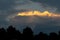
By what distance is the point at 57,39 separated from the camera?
63125mm

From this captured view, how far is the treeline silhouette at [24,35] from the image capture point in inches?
2495

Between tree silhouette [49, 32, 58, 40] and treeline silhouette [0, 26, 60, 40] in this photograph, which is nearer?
tree silhouette [49, 32, 58, 40]

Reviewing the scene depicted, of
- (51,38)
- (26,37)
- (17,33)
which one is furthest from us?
(17,33)

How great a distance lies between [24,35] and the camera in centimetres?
6594

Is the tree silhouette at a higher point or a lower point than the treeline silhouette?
higher

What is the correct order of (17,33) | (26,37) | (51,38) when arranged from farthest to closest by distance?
(17,33)
(26,37)
(51,38)

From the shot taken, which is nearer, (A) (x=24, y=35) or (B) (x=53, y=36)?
(B) (x=53, y=36)

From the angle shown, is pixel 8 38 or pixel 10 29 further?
pixel 10 29

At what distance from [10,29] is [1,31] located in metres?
2.58

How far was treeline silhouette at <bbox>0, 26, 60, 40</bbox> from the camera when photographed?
208ft

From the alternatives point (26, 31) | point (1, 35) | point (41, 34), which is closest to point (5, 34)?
point (1, 35)

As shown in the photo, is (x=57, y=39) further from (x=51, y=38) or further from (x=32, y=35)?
(x=32, y=35)

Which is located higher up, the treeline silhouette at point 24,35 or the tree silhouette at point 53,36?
the tree silhouette at point 53,36

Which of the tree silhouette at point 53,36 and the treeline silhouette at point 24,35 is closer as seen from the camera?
the tree silhouette at point 53,36
